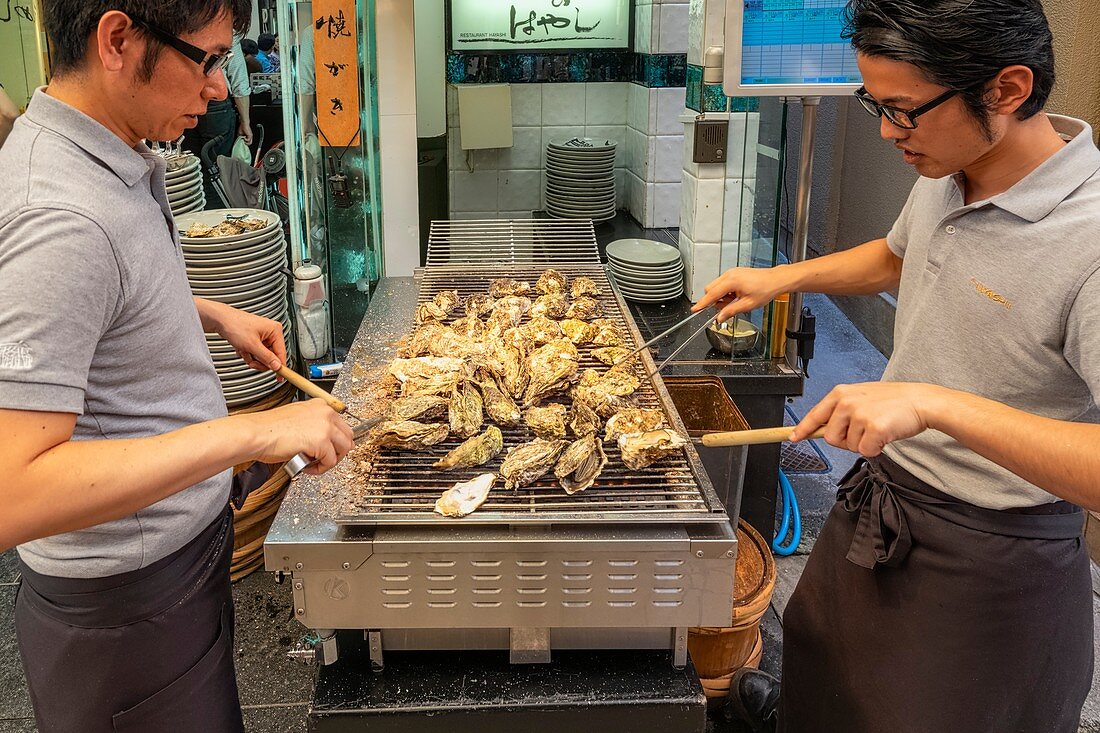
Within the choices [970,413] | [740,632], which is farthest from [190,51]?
[740,632]

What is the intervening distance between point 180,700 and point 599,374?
47.6 inches

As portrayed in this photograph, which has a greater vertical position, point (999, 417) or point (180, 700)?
point (999, 417)

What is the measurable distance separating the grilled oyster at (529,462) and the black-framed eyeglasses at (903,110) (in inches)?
36.3

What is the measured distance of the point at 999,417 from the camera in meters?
1.45

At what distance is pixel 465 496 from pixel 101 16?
1.02 meters

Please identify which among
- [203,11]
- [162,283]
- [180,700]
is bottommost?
[180,700]

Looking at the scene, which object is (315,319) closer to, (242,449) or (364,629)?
(364,629)

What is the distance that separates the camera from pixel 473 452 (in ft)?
6.30

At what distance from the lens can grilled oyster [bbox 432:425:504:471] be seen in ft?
6.25

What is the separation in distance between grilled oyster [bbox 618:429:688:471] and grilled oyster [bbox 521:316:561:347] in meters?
0.66

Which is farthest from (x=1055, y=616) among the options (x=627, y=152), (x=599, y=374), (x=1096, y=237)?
(x=627, y=152)

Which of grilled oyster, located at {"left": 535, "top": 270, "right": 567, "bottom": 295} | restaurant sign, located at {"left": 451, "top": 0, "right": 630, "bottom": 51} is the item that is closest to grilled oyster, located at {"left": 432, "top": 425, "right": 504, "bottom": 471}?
grilled oyster, located at {"left": 535, "top": 270, "right": 567, "bottom": 295}

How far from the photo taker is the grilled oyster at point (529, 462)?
1847 millimetres

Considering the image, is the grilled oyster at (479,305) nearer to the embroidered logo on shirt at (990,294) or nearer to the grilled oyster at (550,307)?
the grilled oyster at (550,307)
